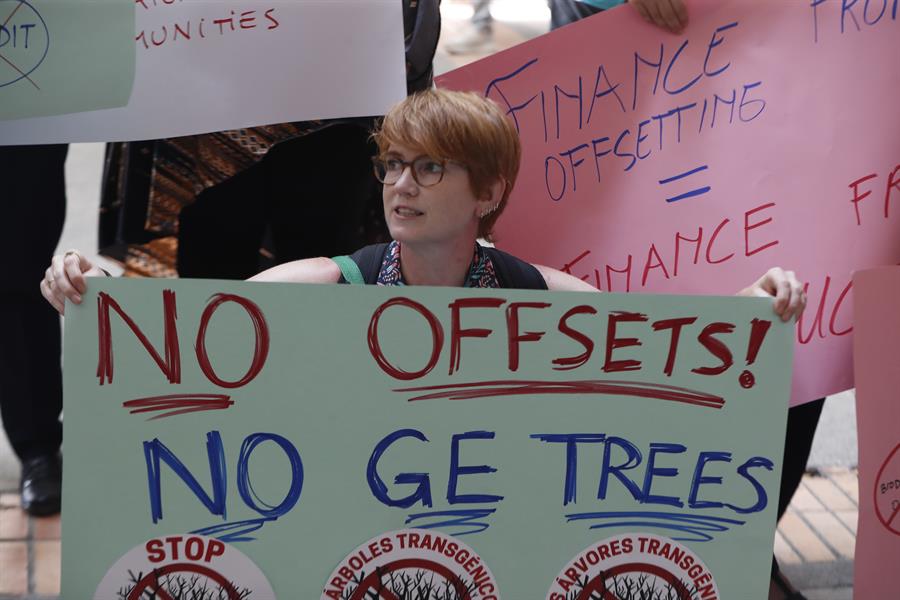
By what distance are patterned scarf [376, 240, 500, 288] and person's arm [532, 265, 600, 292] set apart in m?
0.10

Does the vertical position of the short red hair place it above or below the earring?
above

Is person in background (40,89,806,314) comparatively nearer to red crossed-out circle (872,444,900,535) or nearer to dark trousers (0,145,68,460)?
red crossed-out circle (872,444,900,535)

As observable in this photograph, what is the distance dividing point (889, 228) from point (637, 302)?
0.73 m

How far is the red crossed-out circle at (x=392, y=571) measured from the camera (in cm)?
150

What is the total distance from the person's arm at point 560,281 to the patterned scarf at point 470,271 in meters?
0.10

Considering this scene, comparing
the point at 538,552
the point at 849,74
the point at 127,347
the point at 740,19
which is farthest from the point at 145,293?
the point at 849,74

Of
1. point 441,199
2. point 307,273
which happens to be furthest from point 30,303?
point 441,199

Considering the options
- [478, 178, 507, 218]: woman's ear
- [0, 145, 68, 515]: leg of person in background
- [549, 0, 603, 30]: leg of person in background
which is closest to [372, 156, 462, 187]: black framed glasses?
[478, 178, 507, 218]: woman's ear

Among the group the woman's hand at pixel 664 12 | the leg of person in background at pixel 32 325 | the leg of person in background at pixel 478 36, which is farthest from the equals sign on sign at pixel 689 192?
the leg of person in background at pixel 478 36

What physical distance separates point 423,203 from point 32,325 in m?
1.11

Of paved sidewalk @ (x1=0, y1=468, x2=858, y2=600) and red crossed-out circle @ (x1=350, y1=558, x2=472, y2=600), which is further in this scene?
paved sidewalk @ (x1=0, y1=468, x2=858, y2=600)

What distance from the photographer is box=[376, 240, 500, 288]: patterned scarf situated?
1768 mm

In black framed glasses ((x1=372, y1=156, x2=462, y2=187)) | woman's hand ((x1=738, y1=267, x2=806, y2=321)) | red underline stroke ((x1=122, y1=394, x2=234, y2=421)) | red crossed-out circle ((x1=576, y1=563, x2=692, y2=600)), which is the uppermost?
black framed glasses ((x1=372, y1=156, x2=462, y2=187))

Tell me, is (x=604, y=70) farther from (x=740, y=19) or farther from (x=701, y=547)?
(x=701, y=547)
